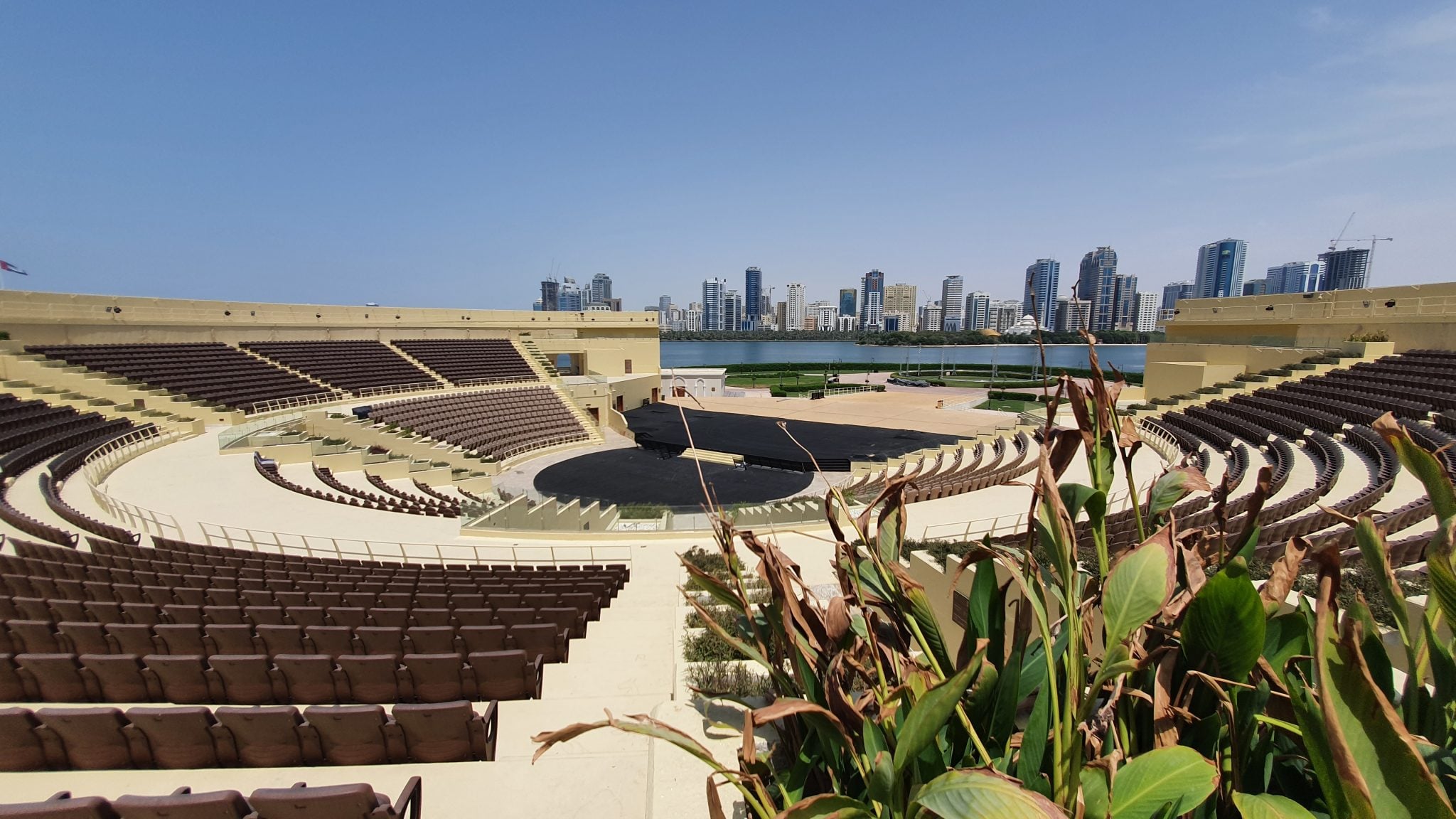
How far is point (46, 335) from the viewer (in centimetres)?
2806

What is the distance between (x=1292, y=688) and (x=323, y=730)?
545cm

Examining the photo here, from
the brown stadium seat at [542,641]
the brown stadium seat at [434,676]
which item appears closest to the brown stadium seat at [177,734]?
the brown stadium seat at [434,676]

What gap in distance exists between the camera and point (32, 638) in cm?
584

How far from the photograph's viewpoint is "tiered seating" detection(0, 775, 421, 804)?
3037mm

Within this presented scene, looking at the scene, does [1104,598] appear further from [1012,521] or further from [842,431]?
[842,431]

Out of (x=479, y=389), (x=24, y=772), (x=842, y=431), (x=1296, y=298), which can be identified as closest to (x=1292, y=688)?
(x=24, y=772)

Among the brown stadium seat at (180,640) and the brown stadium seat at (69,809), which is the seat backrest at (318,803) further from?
the brown stadium seat at (180,640)

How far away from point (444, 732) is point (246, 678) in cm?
229

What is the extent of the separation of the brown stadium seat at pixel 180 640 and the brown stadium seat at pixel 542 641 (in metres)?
2.95

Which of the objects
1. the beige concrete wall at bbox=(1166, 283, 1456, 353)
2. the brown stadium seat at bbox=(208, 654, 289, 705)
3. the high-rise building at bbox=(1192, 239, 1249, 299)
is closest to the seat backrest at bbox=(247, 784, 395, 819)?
the brown stadium seat at bbox=(208, 654, 289, 705)

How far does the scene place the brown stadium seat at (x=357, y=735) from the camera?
4.31m

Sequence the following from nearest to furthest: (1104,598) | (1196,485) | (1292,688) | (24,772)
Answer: (1292,688) → (1104,598) → (1196,485) → (24,772)

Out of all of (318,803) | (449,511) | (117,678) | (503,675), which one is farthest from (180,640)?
(449,511)

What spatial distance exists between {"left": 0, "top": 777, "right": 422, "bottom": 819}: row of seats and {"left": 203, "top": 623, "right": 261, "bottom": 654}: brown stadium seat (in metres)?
2.99
